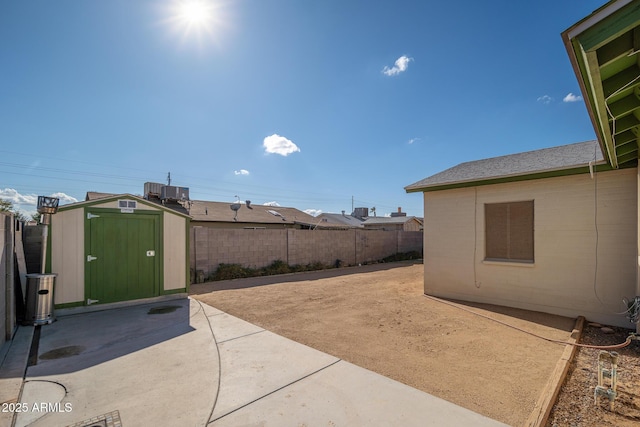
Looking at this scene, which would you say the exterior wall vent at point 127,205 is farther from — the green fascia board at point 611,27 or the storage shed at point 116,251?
the green fascia board at point 611,27

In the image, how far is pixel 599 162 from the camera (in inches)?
196

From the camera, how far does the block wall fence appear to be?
383 inches

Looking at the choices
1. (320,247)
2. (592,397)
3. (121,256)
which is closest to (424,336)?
(592,397)

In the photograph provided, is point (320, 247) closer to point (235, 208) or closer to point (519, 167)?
point (235, 208)

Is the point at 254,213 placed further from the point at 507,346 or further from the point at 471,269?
the point at 507,346

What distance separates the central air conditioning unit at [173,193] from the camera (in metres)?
15.4

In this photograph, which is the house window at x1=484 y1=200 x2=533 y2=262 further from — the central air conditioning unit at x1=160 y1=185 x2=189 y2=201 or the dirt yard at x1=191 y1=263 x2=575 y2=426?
the central air conditioning unit at x1=160 y1=185 x2=189 y2=201

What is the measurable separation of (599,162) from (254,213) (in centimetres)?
1885

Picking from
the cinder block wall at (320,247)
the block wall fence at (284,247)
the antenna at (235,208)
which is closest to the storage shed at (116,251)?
the block wall fence at (284,247)

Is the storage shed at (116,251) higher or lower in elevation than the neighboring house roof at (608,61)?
lower

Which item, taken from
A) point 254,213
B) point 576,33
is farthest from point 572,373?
point 254,213

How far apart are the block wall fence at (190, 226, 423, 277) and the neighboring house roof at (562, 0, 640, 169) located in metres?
9.74

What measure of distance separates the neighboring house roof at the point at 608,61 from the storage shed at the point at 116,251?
7492 mm

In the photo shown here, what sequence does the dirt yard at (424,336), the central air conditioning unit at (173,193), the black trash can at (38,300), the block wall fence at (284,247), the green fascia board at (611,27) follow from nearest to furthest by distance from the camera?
the green fascia board at (611,27), the dirt yard at (424,336), the black trash can at (38,300), the block wall fence at (284,247), the central air conditioning unit at (173,193)
